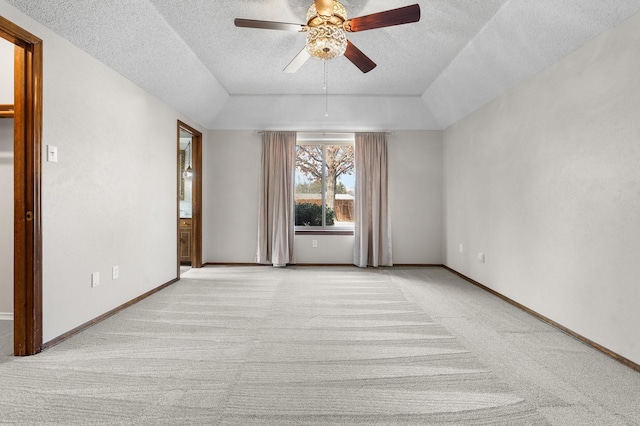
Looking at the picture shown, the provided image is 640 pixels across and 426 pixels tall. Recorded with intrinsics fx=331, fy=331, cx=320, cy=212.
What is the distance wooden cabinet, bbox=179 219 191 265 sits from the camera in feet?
19.1

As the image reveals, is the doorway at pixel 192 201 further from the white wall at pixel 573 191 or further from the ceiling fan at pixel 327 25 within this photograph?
the white wall at pixel 573 191

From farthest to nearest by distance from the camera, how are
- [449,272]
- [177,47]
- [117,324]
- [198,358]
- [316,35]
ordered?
[449,272] < [177,47] < [117,324] < [316,35] < [198,358]

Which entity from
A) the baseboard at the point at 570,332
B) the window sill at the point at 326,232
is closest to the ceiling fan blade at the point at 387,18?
the baseboard at the point at 570,332

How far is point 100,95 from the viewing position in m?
2.95

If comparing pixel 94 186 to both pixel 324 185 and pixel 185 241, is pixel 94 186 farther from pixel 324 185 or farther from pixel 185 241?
pixel 324 185

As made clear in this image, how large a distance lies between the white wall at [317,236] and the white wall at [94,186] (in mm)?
1498

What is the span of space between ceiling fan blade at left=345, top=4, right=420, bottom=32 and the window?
11.3 feet

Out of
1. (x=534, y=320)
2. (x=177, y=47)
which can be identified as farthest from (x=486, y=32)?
(x=177, y=47)

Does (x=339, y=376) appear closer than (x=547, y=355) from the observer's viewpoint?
Yes

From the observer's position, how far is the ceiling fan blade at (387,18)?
217 cm

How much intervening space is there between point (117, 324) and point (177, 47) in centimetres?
273

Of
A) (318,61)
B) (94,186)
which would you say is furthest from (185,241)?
(318,61)

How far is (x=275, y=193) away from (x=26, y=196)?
11.4 feet

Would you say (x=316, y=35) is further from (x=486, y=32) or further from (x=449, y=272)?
(x=449, y=272)
